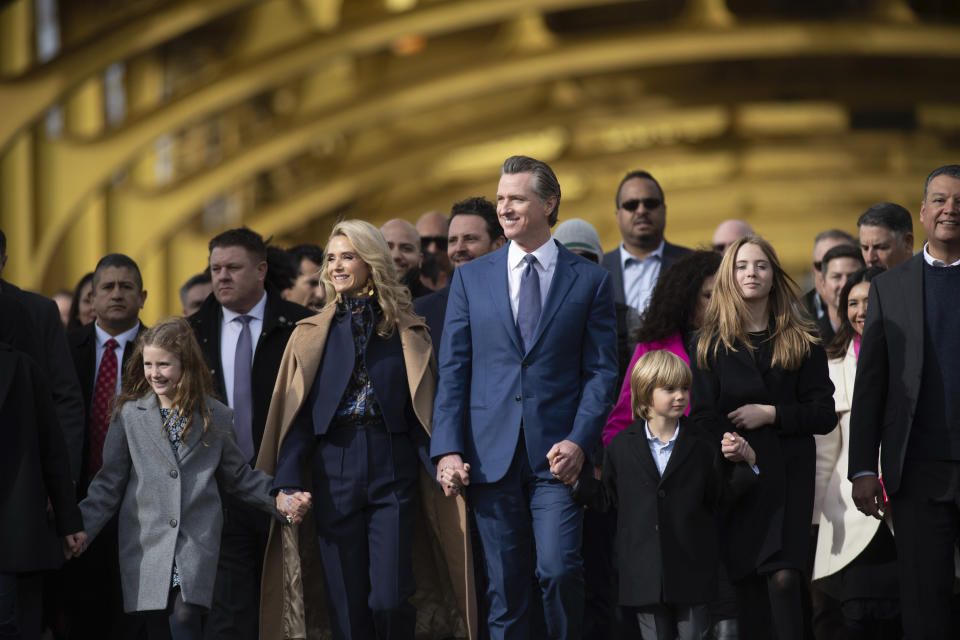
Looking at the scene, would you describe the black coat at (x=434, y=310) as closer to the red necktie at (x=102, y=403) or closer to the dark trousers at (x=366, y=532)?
the dark trousers at (x=366, y=532)

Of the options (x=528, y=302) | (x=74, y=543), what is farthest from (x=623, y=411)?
(x=74, y=543)

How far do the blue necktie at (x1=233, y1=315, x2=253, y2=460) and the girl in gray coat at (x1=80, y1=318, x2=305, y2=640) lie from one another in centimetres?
48

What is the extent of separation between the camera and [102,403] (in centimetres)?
715

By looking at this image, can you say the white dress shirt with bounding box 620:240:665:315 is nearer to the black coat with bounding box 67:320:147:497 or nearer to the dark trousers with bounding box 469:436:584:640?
the dark trousers with bounding box 469:436:584:640

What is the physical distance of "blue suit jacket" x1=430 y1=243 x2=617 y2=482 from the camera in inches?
225

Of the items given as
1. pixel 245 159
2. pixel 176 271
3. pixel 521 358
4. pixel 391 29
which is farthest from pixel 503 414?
pixel 176 271

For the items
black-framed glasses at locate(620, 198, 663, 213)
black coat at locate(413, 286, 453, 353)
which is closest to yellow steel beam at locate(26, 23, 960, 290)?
black-framed glasses at locate(620, 198, 663, 213)

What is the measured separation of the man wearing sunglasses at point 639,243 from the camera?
830 cm

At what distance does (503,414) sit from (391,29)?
1264 cm

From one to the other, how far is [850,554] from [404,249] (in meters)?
3.02

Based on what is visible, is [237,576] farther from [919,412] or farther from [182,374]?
A: [919,412]

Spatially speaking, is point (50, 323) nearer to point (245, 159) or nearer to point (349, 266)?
point (349, 266)

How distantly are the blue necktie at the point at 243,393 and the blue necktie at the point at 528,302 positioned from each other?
5.86 feet

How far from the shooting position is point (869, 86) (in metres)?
23.3
